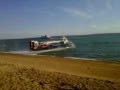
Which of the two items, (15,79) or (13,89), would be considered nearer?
(13,89)

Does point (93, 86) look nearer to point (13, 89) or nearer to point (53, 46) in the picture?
point (13, 89)

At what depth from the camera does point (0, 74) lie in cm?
1220

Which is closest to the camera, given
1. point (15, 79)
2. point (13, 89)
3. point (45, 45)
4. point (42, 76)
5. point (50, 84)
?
point (13, 89)

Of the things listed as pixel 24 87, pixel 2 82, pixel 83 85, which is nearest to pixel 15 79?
pixel 2 82

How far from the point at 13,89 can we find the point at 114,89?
4.19 meters

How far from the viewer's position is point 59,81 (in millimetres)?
10930

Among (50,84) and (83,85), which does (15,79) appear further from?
(83,85)

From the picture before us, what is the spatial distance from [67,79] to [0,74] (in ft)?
11.9

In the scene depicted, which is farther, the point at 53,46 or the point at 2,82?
the point at 53,46

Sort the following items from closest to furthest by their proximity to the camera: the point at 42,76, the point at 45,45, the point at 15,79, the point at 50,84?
the point at 50,84 → the point at 15,79 → the point at 42,76 → the point at 45,45

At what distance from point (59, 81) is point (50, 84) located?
2.44ft

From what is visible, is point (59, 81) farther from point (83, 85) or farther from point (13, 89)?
point (13, 89)

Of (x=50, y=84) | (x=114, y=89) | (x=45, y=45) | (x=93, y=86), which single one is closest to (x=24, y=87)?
(x=50, y=84)

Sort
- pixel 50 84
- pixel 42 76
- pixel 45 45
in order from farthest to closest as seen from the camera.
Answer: pixel 45 45 → pixel 42 76 → pixel 50 84
